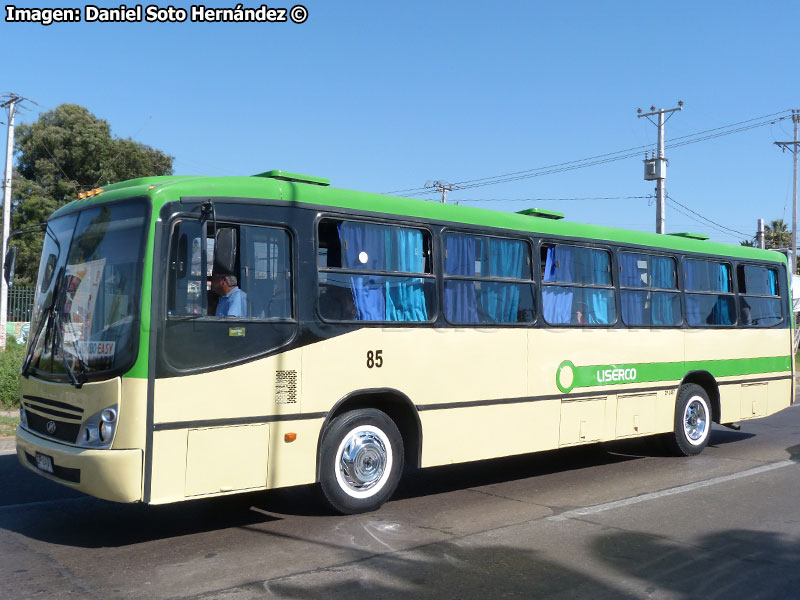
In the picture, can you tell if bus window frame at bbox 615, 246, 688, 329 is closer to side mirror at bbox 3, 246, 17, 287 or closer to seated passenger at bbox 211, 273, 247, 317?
seated passenger at bbox 211, 273, 247, 317

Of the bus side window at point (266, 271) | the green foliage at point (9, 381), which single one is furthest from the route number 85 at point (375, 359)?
the green foliage at point (9, 381)

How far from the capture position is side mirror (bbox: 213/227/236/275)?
6703 mm

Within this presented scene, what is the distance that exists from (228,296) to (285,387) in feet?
3.10

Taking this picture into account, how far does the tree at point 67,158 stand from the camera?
1400 inches

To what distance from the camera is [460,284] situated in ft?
28.6

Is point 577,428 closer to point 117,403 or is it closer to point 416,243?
point 416,243

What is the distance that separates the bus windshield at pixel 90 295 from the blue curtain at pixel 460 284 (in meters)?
3.34

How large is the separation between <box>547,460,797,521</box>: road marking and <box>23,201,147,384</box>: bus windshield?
14.0 ft

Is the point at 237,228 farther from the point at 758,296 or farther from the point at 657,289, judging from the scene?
the point at 758,296

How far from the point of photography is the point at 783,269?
13867 millimetres

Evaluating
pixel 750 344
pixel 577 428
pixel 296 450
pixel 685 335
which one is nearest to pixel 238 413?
pixel 296 450

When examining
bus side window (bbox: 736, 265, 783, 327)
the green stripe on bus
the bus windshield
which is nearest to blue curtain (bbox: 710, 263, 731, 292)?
bus side window (bbox: 736, 265, 783, 327)

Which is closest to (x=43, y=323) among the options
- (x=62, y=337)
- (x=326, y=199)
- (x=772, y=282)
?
(x=62, y=337)

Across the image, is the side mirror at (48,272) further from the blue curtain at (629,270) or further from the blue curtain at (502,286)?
the blue curtain at (629,270)
